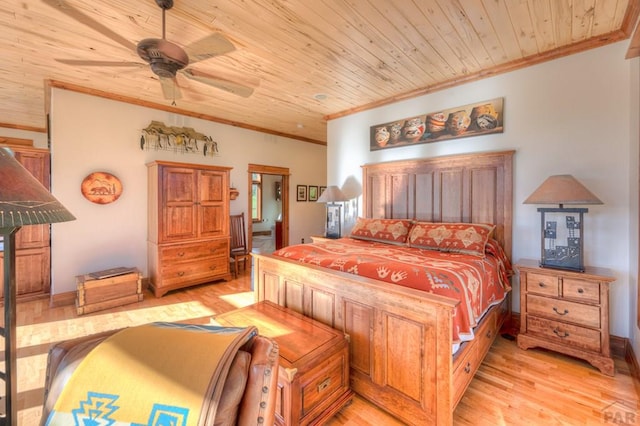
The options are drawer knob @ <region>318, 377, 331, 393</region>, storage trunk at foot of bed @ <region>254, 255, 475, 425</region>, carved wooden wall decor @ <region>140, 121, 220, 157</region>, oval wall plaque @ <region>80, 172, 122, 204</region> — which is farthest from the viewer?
carved wooden wall decor @ <region>140, 121, 220, 157</region>

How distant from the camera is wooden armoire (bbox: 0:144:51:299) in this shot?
3602 millimetres

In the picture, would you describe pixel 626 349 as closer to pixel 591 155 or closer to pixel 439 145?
pixel 591 155

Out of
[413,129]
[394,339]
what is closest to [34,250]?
[394,339]

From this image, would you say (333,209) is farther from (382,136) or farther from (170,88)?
(170,88)

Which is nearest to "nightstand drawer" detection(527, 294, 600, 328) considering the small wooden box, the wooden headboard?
the wooden headboard

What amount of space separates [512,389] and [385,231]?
1.86 m

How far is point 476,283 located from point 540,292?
0.84 meters

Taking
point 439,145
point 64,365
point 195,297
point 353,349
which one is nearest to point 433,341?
point 353,349

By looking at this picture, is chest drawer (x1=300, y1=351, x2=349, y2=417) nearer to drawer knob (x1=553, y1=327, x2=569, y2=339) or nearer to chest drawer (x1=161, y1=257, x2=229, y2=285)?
→ drawer knob (x1=553, y1=327, x2=569, y2=339)

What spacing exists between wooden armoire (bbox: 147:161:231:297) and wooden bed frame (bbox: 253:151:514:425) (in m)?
1.86

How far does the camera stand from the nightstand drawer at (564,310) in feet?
7.35

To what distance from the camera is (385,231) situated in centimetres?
349

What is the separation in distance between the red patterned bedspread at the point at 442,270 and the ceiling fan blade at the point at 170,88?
173 cm

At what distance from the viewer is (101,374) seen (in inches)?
32.6
